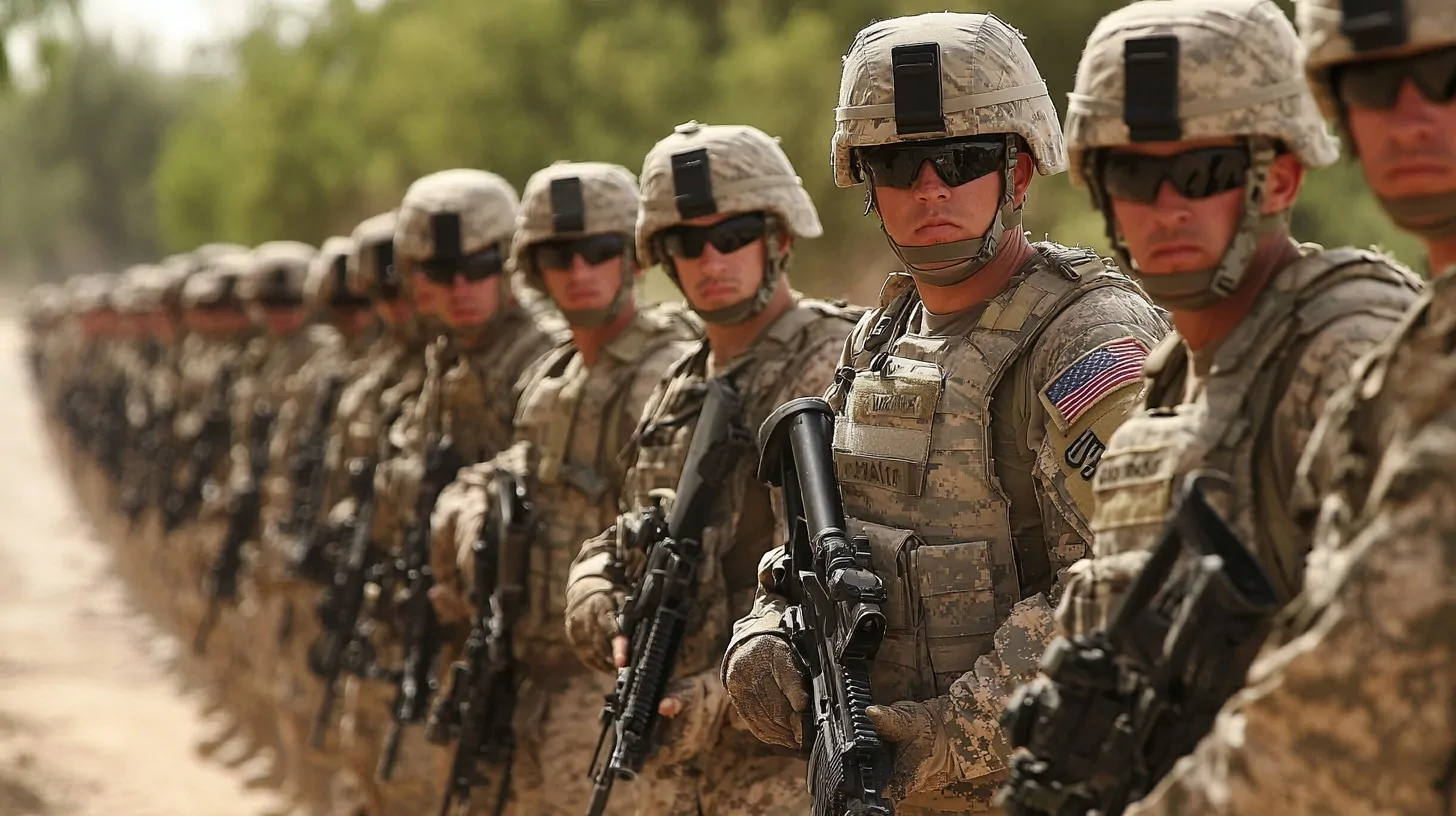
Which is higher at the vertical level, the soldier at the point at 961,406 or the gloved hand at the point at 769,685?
the soldier at the point at 961,406

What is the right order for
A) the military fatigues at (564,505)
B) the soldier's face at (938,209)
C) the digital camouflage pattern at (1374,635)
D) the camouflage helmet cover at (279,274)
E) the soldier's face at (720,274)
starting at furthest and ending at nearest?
the camouflage helmet cover at (279,274) < the military fatigues at (564,505) < the soldier's face at (720,274) < the soldier's face at (938,209) < the digital camouflage pattern at (1374,635)

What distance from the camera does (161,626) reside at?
19328 millimetres

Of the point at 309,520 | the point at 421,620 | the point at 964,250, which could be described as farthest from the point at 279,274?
the point at 964,250

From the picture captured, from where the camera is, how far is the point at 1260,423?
278 cm

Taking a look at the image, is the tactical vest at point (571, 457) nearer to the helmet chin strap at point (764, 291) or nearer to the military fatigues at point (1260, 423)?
the helmet chin strap at point (764, 291)

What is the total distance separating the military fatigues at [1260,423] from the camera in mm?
2729

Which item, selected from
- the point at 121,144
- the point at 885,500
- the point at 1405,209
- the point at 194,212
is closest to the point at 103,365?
the point at 194,212

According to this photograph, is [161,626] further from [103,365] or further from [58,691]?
[103,365]

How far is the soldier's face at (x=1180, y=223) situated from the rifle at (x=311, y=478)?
744 cm

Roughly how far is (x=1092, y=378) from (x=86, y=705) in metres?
13.1

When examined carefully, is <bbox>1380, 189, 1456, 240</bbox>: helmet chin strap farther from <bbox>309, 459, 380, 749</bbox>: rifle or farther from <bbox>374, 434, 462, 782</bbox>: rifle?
<bbox>309, 459, 380, 749</bbox>: rifle

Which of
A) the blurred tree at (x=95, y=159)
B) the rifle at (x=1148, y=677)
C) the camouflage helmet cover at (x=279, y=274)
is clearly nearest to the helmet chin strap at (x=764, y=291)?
the rifle at (x=1148, y=677)

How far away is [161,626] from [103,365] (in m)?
8.03

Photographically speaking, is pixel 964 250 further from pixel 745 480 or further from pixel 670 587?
pixel 670 587
